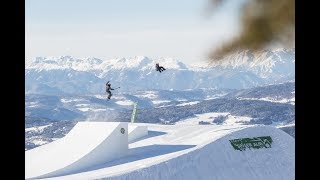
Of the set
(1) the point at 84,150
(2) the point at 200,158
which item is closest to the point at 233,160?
(2) the point at 200,158

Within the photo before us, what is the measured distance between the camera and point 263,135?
56438 mm

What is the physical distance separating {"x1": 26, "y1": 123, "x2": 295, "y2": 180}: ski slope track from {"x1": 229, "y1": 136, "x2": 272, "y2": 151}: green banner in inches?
12.3

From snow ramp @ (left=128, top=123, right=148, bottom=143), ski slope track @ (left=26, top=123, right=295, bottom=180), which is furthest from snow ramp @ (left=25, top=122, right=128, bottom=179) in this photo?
snow ramp @ (left=128, top=123, right=148, bottom=143)

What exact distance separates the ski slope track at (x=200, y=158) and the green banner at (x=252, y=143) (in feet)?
1.02

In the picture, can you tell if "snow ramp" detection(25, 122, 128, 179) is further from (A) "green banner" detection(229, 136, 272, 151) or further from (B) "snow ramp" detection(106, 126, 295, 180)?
(A) "green banner" detection(229, 136, 272, 151)

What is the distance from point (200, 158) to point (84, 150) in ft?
34.6

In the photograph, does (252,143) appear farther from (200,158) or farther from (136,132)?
(136,132)

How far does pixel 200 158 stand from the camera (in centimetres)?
4803

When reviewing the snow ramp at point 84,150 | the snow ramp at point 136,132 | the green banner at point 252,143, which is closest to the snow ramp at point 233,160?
the green banner at point 252,143

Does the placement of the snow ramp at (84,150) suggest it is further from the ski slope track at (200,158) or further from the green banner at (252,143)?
the green banner at (252,143)
